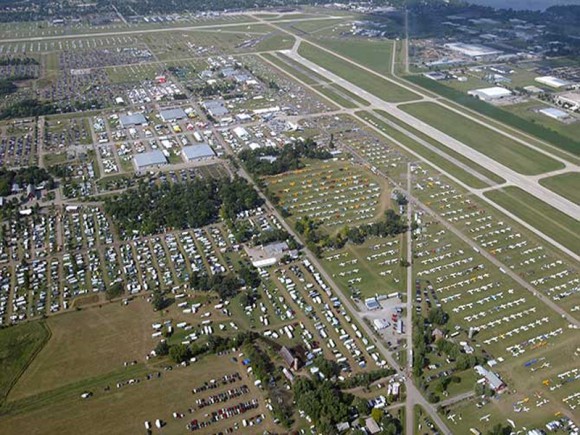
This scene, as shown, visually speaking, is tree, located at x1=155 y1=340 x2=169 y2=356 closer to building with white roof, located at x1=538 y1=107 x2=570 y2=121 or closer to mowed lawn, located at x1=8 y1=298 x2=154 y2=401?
mowed lawn, located at x1=8 y1=298 x2=154 y2=401

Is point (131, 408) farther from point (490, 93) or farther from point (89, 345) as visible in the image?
point (490, 93)

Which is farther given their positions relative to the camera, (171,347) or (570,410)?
(171,347)

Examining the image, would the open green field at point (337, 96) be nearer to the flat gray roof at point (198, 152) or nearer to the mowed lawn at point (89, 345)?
the flat gray roof at point (198, 152)

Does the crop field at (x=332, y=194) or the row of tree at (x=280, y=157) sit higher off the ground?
the row of tree at (x=280, y=157)

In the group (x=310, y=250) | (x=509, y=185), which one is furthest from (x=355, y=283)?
(x=509, y=185)

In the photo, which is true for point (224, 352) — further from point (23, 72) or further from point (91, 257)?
point (23, 72)

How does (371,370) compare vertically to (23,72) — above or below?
below

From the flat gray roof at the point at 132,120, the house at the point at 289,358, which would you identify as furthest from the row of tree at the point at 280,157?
the house at the point at 289,358
